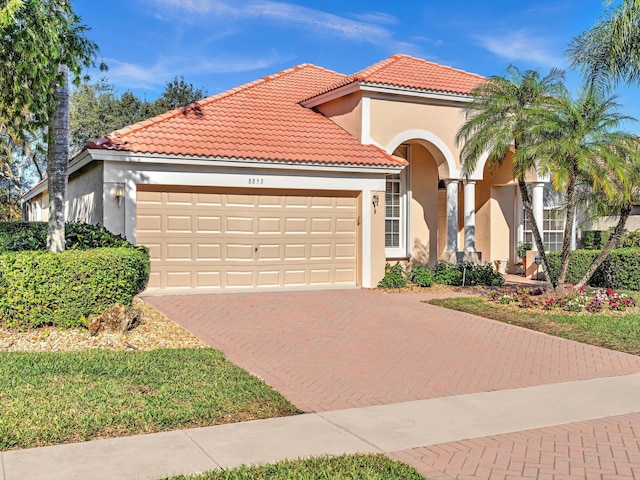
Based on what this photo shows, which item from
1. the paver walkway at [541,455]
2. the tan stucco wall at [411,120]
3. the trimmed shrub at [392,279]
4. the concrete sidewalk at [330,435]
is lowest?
the paver walkway at [541,455]

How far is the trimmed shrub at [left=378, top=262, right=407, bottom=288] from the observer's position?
16.1 metres

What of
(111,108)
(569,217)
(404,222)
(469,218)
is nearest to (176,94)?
(111,108)

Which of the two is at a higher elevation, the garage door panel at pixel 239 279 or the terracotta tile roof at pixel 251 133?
the terracotta tile roof at pixel 251 133

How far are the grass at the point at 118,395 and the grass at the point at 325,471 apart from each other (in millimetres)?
1234

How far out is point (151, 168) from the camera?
1398cm

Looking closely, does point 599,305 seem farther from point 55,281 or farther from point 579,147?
point 55,281

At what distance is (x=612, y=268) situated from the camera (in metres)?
17.0

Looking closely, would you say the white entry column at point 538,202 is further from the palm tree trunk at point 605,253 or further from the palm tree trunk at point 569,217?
the palm tree trunk at point 569,217

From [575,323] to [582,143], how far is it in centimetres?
365

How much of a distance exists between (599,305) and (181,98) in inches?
1162

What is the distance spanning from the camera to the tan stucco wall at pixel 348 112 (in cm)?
1714

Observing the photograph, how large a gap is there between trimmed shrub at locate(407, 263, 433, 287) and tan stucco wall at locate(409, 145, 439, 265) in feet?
4.88

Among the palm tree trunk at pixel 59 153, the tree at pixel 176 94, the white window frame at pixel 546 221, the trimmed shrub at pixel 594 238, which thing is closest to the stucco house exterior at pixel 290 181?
the white window frame at pixel 546 221

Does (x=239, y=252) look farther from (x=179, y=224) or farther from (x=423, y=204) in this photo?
(x=423, y=204)
